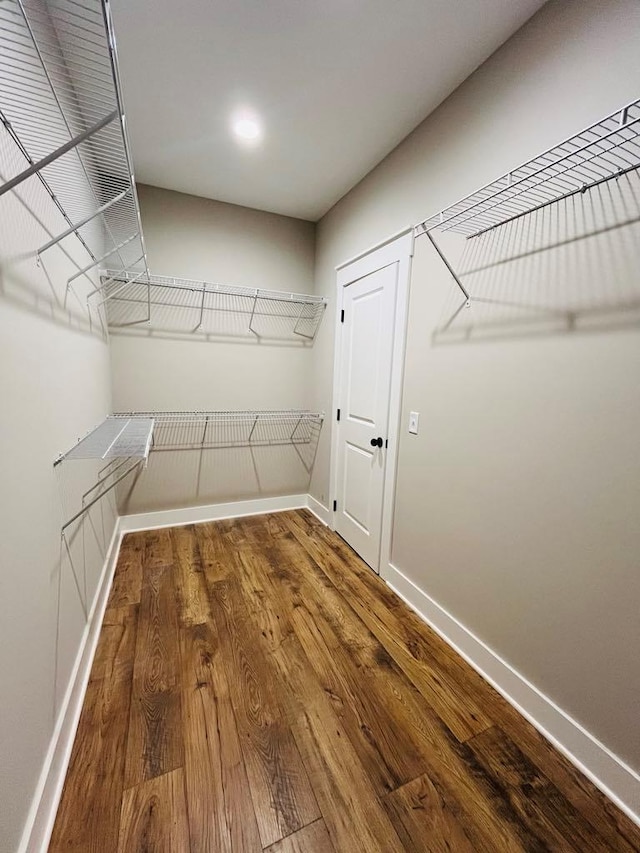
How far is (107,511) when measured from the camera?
228 centimetres

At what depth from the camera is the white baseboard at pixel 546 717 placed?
112cm

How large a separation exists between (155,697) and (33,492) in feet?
3.31

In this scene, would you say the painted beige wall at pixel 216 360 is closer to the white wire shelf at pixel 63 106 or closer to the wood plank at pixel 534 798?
the white wire shelf at pixel 63 106

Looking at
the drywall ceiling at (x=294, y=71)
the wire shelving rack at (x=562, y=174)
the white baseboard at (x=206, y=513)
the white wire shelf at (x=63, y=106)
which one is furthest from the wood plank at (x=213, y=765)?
the drywall ceiling at (x=294, y=71)

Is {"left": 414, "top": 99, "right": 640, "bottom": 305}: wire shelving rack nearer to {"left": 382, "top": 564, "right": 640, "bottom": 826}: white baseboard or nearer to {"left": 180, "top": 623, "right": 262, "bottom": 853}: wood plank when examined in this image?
{"left": 382, "top": 564, "right": 640, "bottom": 826}: white baseboard

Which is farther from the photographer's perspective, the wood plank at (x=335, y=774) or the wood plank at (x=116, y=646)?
the wood plank at (x=116, y=646)

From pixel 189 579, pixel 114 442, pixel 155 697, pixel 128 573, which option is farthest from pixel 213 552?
pixel 114 442

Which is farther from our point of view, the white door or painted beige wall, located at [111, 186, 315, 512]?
painted beige wall, located at [111, 186, 315, 512]

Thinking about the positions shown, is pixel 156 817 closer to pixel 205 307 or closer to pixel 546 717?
pixel 546 717

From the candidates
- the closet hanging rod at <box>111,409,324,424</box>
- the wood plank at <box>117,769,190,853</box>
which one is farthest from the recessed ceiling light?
the wood plank at <box>117,769,190,853</box>

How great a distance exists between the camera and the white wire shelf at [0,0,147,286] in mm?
761

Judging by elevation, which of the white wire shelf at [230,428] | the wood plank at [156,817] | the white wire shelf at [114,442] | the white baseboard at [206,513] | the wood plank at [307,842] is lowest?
the wood plank at [307,842]

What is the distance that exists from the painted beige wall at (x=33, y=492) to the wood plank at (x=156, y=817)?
30 centimetres

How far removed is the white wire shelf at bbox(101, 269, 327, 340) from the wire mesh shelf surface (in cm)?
176
